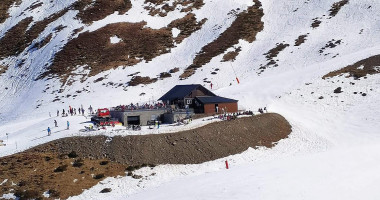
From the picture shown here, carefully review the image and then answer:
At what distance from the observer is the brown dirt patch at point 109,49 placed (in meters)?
88.1

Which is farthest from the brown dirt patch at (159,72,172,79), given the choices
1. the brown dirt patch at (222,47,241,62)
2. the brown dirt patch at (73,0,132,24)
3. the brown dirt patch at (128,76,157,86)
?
the brown dirt patch at (73,0,132,24)

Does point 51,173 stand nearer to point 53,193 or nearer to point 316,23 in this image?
point 53,193

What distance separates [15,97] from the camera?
81125 millimetres

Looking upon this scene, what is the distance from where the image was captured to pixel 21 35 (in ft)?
349

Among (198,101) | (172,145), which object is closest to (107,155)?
(172,145)

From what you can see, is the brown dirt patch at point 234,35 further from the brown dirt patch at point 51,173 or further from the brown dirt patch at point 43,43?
the brown dirt patch at point 51,173

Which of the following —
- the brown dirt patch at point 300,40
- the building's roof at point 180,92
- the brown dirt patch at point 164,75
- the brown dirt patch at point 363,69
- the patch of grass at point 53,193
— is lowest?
the patch of grass at point 53,193

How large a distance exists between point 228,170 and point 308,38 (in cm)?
6092

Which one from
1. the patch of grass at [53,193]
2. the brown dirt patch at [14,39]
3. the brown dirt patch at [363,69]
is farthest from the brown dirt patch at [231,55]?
the patch of grass at [53,193]

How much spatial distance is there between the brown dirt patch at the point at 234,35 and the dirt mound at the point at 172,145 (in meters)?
39.2

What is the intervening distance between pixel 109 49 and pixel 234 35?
32.9m

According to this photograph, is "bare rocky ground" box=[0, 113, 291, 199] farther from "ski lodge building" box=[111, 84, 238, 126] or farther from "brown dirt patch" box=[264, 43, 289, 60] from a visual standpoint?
"brown dirt patch" box=[264, 43, 289, 60]

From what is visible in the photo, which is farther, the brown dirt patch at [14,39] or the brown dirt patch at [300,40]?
the brown dirt patch at [14,39]

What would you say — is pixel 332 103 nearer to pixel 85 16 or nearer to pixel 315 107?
pixel 315 107
